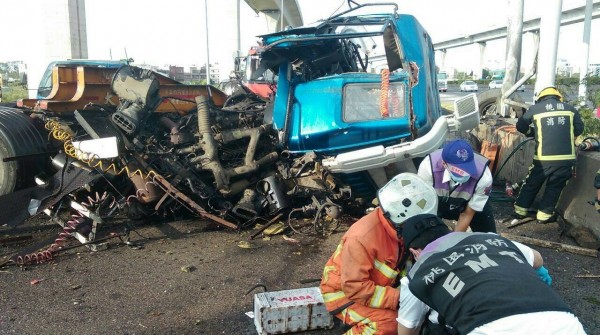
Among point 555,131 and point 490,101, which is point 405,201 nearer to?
point 555,131

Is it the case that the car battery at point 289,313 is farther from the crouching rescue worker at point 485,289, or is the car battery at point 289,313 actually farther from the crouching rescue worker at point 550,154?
the crouching rescue worker at point 550,154

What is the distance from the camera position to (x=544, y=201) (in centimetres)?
545

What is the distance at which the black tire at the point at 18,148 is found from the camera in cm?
499

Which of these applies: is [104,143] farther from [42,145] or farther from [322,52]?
[322,52]

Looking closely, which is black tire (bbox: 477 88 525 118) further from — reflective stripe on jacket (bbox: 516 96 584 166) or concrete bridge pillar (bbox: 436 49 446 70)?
concrete bridge pillar (bbox: 436 49 446 70)

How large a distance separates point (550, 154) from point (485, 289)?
173 inches

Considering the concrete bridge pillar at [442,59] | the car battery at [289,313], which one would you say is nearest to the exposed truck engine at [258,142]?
the car battery at [289,313]

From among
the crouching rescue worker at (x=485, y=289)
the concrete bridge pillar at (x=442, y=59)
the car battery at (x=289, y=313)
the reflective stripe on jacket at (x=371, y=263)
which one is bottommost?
the car battery at (x=289, y=313)

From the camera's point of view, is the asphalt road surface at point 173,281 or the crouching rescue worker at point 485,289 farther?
the asphalt road surface at point 173,281

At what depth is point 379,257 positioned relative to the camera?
2.44 metres

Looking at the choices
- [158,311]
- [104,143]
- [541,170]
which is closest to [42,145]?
[104,143]

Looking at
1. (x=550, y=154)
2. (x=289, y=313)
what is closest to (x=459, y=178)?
(x=289, y=313)

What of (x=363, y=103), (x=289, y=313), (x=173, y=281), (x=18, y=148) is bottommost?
(x=173, y=281)

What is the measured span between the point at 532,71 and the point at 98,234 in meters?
8.71
